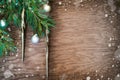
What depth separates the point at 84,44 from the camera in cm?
211

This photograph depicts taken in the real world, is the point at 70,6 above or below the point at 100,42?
above

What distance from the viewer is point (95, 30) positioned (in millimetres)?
2104

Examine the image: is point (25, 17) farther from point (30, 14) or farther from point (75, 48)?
point (75, 48)

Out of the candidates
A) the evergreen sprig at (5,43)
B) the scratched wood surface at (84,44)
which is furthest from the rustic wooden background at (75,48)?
the evergreen sprig at (5,43)

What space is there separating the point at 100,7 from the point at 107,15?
0.07 m

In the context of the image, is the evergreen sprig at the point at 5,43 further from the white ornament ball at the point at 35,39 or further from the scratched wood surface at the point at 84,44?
the scratched wood surface at the point at 84,44

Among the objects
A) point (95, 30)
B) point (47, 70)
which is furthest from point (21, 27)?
point (95, 30)

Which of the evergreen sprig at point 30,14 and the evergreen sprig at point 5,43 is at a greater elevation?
the evergreen sprig at point 30,14

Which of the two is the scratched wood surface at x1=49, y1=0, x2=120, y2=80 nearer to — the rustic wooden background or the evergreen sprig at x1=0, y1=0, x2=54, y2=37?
the rustic wooden background

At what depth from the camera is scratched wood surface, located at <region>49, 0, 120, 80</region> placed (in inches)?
82.3

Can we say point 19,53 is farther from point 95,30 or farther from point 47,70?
point 95,30

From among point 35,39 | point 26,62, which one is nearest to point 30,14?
point 35,39

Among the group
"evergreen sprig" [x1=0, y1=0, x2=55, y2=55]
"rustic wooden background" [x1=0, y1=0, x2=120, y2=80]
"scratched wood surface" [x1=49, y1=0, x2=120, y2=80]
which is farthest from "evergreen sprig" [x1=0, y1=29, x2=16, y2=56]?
"scratched wood surface" [x1=49, y1=0, x2=120, y2=80]

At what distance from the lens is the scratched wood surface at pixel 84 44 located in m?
2.09
